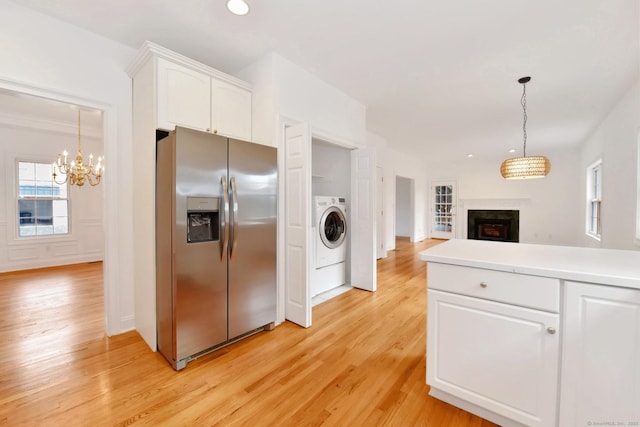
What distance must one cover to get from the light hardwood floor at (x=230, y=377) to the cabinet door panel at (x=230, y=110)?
199 cm

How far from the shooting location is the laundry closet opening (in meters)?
3.53

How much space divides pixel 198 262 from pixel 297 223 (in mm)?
992

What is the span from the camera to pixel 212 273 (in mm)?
2066

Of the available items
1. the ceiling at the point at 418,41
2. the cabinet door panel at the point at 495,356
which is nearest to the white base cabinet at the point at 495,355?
the cabinet door panel at the point at 495,356

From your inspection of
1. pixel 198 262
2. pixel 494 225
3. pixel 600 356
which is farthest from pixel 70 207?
pixel 494 225

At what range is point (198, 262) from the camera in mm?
2002

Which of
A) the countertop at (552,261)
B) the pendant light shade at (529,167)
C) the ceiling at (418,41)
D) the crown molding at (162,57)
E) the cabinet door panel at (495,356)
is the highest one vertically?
the ceiling at (418,41)

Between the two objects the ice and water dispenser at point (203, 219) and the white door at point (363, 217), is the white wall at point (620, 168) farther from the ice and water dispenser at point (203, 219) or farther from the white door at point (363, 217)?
the ice and water dispenser at point (203, 219)

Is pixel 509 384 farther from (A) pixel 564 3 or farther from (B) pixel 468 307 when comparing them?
(A) pixel 564 3

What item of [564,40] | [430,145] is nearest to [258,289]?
[564,40]

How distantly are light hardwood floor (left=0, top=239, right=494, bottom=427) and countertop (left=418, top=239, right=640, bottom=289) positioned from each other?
35.8 inches

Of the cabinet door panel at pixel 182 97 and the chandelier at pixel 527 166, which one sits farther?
the chandelier at pixel 527 166

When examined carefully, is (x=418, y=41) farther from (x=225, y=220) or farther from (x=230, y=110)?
(x=225, y=220)

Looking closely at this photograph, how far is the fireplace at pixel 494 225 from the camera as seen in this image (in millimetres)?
7832
